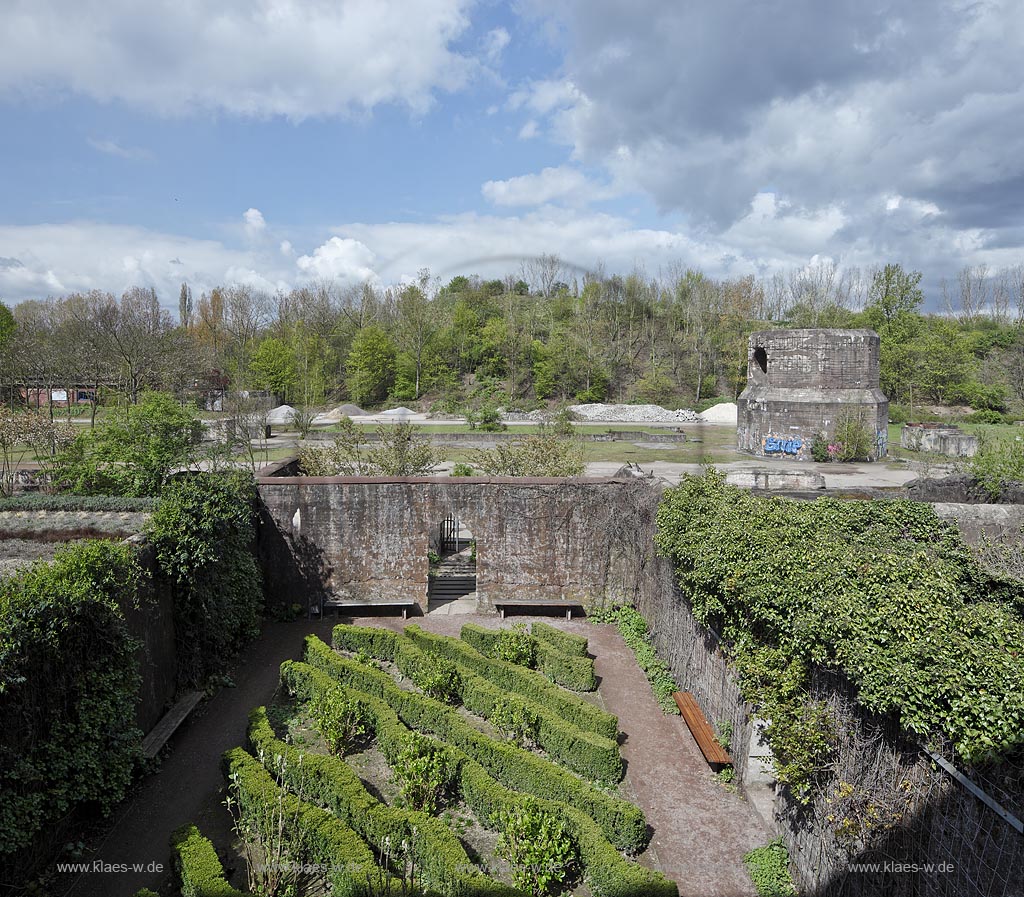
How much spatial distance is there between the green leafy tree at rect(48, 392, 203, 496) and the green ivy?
8.62ft

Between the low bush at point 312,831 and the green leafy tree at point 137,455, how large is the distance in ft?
29.9

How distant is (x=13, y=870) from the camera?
21.7 feet

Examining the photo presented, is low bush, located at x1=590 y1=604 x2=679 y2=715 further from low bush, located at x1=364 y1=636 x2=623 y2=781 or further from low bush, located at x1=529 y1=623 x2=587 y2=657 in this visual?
low bush, located at x1=364 y1=636 x2=623 y2=781

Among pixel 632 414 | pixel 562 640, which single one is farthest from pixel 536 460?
pixel 632 414

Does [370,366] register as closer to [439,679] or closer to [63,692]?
[439,679]

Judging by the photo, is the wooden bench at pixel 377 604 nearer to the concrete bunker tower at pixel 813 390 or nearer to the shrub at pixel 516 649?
the shrub at pixel 516 649

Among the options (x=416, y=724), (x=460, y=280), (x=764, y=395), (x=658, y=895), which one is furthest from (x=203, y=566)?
(x=460, y=280)

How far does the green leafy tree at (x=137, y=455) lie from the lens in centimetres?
1524

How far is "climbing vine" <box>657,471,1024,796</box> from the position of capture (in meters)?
5.30

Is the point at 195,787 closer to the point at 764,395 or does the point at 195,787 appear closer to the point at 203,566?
the point at 203,566

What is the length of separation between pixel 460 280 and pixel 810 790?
7612 centimetres

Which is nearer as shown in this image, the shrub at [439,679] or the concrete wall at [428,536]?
the shrub at [439,679]

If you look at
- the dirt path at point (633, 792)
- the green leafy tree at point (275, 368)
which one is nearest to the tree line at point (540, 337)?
the green leafy tree at point (275, 368)

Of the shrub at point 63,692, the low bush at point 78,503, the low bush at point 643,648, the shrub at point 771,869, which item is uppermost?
the low bush at point 78,503
